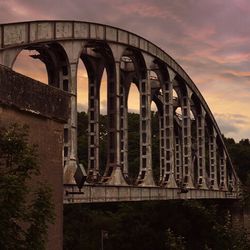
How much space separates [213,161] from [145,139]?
18571 mm

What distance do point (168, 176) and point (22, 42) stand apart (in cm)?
1624

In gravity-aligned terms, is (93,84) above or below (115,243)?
above

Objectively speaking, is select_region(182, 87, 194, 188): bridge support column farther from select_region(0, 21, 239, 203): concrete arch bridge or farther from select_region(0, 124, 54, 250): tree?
select_region(0, 124, 54, 250): tree

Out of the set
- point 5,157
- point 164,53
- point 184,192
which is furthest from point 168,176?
point 5,157

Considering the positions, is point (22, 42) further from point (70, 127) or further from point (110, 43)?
point (110, 43)

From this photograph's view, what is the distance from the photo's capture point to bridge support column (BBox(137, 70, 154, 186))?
30.3 meters

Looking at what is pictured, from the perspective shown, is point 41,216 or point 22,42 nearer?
point 41,216

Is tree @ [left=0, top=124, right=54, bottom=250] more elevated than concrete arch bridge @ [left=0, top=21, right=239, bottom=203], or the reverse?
concrete arch bridge @ [left=0, top=21, right=239, bottom=203]

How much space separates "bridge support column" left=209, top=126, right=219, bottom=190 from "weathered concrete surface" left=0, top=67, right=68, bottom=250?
1325 inches

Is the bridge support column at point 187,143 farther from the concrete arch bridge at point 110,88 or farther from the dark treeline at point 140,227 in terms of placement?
the dark treeline at point 140,227

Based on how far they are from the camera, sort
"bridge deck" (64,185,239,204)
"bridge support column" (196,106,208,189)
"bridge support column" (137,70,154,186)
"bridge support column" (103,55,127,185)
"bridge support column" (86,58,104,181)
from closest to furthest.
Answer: "bridge deck" (64,185,239,204)
"bridge support column" (103,55,127,185)
"bridge support column" (86,58,104,181)
"bridge support column" (137,70,154,186)
"bridge support column" (196,106,208,189)

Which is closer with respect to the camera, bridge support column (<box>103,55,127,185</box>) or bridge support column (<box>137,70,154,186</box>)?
bridge support column (<box>103,55,127,185</box>)

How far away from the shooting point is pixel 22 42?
21297 mm

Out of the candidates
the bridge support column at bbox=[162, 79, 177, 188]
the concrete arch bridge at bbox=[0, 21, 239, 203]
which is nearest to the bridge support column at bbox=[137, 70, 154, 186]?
the concrete arch bridge at bbox=[0, 21, 239, 203]
